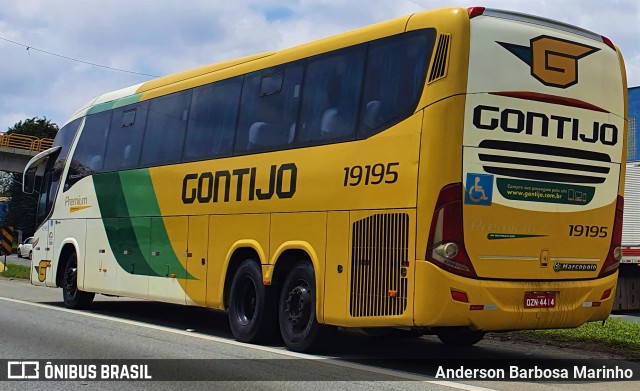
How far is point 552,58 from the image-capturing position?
9.05 meters

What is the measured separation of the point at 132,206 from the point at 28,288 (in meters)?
9.68

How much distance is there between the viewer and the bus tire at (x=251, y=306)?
35.1 feet

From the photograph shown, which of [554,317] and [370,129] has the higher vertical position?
[370,129]

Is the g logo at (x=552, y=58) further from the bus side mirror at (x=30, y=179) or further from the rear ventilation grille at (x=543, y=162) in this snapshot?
the bus side mirror at (x=30, y=179)

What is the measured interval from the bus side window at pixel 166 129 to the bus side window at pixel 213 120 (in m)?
0.21

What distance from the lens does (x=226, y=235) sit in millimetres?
11625

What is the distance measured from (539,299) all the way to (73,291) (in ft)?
33.2

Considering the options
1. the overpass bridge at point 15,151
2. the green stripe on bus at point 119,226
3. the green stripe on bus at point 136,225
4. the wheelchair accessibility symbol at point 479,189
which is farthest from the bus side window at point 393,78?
the overpass bridge at point 15,151

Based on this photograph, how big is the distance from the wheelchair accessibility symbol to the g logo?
1.27 metres

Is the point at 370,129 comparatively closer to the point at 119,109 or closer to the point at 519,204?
the point at 519,204

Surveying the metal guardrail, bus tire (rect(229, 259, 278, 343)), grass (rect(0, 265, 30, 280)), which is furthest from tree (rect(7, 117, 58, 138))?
bus tire (rect(229, 259, 278, 343))

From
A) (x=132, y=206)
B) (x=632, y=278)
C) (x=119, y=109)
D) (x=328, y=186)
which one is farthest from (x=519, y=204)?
(x=632, y=278)

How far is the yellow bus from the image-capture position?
334 inches

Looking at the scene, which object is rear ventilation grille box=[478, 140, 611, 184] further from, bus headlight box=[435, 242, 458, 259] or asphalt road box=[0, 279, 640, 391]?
asphalt road box=[0, 279, 640, 391]
